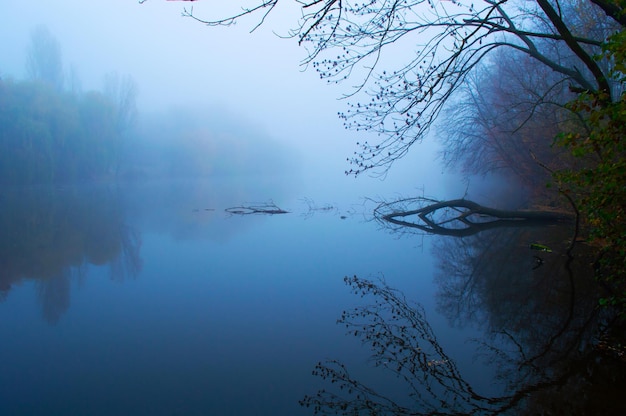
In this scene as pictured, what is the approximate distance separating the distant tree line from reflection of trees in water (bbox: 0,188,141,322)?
54.4ft

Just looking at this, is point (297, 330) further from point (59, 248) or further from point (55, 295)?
point (59, 248)

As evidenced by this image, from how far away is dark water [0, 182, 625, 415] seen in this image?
324cm

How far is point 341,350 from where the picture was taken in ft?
13.6

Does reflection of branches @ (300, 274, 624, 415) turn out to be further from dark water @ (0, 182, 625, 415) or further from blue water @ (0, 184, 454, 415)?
blue water @ (0, 184, 454, 415)

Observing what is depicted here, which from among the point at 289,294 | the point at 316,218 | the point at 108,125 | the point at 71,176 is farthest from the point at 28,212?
the point at 108,125

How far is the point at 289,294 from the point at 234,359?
2176mm

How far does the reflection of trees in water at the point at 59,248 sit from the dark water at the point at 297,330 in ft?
0.18

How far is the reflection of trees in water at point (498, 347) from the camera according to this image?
3.12 metres

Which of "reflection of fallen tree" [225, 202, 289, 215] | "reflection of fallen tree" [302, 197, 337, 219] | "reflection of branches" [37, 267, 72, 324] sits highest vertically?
"reflection of fallen tree" [302, 197, 337, 219]

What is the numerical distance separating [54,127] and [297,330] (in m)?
37.0

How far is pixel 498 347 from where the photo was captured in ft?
13.5

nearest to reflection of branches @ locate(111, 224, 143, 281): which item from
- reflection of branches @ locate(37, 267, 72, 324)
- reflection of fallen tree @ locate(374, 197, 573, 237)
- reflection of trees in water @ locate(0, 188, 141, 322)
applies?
reflection of trees in water @ locate(0, 188, 141, 322)

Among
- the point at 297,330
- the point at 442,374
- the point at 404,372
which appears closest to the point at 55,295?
the point at 297,330

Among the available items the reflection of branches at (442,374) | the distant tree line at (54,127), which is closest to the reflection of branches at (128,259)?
the reflection of branches at (442,374)
